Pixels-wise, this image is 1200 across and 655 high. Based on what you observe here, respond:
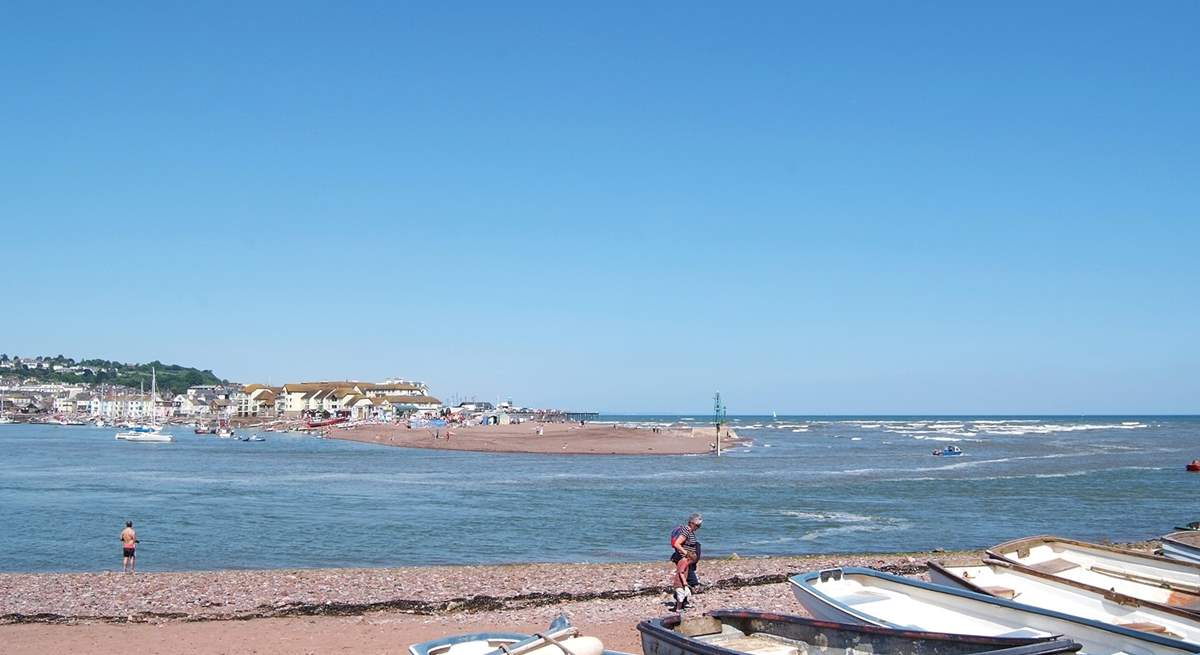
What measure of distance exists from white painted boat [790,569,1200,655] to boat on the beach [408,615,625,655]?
3.12m

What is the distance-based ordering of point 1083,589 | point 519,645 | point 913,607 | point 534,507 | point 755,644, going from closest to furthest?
point 519,645
point 755,644
point 913,607
point 1083,589
point 534,507

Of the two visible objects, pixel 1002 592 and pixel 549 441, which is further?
pixel 549 441

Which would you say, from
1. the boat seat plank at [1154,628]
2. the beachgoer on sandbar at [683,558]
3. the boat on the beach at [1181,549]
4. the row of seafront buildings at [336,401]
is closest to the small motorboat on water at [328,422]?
the row of seafront buildings at [336,401]

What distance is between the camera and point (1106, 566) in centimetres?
1524

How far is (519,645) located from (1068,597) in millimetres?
7671

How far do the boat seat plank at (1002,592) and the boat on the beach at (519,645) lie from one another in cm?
625

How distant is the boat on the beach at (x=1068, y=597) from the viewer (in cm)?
1101

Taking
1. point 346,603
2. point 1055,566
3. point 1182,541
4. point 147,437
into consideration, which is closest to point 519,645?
point 346,603

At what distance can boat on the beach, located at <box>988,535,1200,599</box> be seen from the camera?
1397 cm

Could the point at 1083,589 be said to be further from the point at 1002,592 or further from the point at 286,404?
the point at 286,404

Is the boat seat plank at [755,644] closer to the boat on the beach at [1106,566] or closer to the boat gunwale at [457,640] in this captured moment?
the boat gunwale at [457,640]

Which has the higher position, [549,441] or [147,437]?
[549,441]

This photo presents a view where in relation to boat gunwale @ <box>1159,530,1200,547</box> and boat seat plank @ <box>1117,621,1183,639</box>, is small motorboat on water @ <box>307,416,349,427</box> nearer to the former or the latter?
boat gunwale @ <box>1159,530,1200,547</box>

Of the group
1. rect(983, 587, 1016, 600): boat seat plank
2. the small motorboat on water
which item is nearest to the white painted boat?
rect(983, 587, 1016, 600): boat seat plank
